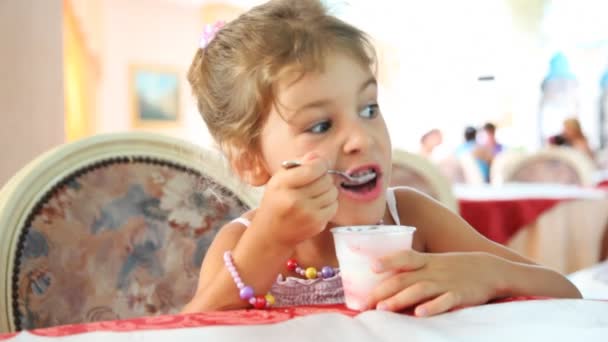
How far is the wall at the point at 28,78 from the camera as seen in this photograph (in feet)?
4.75

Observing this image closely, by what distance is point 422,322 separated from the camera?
1.71 ft

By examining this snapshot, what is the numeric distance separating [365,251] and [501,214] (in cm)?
236

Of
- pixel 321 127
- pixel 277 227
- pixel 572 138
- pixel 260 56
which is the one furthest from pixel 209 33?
pixel 572 138

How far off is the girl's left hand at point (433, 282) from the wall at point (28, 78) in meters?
1.15

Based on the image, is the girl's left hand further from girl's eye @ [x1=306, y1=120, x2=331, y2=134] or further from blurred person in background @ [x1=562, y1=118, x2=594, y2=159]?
blurred person in background @ [x1=562, y1=118, x2=594, y2=159]

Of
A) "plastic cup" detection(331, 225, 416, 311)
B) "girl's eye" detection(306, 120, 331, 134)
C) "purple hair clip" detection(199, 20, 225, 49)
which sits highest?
"purple hair clip" detection(199, 20, 225, 49)

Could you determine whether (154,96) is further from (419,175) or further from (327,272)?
(327,272)

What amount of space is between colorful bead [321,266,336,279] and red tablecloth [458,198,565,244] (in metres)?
1.99

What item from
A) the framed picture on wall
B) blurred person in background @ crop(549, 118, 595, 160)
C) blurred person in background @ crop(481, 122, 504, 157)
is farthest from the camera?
the framed picture on wall

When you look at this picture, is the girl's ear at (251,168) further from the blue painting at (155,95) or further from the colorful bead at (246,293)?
the blue painting at (155,95)

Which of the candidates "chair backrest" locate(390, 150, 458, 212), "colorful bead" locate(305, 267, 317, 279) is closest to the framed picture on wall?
"chair backrest" locate(390, 150, 458, 212)

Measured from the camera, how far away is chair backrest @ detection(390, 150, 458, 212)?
1.87m

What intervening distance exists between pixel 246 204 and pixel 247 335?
2.28ft

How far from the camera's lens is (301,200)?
69 cm
